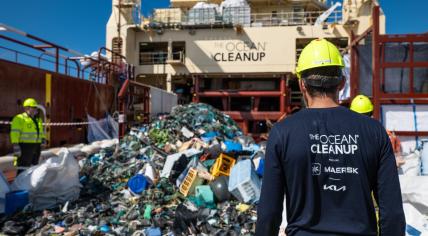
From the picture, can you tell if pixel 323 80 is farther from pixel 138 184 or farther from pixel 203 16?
pixel 203 16

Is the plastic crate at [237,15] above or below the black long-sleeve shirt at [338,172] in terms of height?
above

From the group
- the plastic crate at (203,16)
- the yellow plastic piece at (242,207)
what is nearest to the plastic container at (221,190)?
the yellow plastic piece at (242,207)

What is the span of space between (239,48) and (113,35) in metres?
6.30

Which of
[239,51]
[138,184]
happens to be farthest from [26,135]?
[239,51]

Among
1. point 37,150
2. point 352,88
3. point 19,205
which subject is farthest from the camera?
point 352,88

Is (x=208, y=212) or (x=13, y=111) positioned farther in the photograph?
(x=13, y=111)

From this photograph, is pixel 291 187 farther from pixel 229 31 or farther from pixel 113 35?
pixel 113 35

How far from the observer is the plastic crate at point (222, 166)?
6055 millimetres

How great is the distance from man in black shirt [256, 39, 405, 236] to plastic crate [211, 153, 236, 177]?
454cm

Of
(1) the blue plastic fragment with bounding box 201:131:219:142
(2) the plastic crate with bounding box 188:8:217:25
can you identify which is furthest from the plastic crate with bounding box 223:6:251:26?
(1) the blue plastic fragment with bounding box 201:131:219:142

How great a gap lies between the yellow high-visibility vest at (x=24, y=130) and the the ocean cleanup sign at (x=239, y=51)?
11.3 meters

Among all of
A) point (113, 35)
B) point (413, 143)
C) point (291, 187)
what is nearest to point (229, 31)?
point (113, 35)

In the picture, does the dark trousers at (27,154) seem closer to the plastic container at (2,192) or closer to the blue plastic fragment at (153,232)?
the plastic container at (2,192)

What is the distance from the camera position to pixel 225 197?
5.42 m
